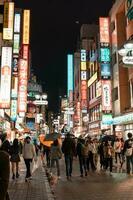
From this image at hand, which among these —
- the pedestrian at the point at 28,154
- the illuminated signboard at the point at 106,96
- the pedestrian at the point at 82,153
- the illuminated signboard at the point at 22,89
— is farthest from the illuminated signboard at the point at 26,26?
the pedestrian at the point at 28,154

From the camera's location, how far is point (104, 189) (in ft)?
40.9

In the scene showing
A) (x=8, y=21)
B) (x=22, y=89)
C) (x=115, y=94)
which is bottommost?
(x=22, y=89)

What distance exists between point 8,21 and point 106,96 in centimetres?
1765

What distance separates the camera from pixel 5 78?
1136 inches

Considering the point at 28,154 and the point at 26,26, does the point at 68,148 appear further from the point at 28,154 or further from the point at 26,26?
the point at 26,26

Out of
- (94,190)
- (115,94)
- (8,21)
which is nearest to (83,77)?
(115,94)

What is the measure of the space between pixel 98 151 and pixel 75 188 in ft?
26.9

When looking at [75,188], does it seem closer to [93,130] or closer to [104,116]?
[104,116]

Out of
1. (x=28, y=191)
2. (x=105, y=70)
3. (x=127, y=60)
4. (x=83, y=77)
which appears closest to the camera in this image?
(x=28, y=191)

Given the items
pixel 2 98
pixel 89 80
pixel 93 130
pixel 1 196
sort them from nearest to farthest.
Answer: pixel 1 196, pixel 2 98, pixel 93 130, pixel 89 80

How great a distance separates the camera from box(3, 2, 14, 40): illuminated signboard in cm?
3048

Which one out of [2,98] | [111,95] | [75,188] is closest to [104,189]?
[75,188]

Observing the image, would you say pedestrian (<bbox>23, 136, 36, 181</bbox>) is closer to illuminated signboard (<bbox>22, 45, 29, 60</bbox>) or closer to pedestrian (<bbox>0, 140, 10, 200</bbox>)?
pedestrian (<bbox>0, 140, 10, 200</bbox>)

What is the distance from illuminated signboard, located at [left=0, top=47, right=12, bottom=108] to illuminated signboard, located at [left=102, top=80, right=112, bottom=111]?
702 inches
